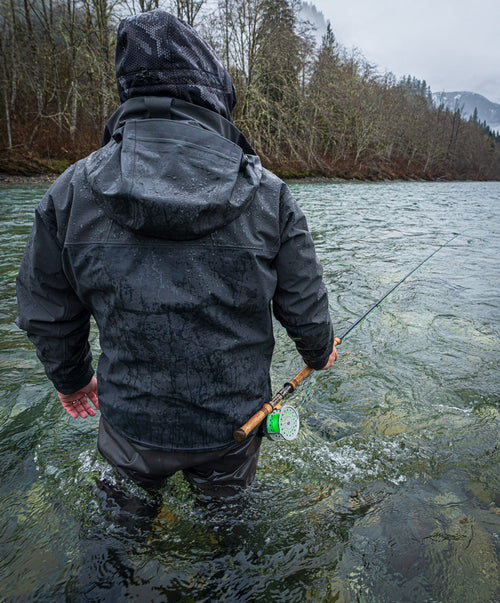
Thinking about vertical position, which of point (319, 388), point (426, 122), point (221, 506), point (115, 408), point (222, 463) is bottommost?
point (319, 388)

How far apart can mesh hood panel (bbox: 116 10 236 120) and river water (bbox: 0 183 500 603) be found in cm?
178

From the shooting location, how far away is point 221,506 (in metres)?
2.06

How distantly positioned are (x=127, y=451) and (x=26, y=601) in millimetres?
941

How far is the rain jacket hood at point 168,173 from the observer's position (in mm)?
1250

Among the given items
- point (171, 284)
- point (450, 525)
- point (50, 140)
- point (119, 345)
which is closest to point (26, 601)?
point (119, 345)

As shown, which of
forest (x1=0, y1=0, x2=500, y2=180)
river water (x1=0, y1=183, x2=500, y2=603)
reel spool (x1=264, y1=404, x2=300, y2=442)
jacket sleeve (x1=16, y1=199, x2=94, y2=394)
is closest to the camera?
jacket sleeve (x1=16, y1=199, x2=94, y2=394)

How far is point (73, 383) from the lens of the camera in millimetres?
1932

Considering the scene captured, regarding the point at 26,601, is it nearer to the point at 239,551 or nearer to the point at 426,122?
the point at 239,551

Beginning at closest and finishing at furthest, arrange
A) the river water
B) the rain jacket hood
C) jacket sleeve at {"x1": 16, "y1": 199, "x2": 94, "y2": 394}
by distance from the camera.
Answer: the rain jacket hood
jacket sleeve at {"x1": 16, "y1": 199, "x2": 94, "y2": 394}
the river water

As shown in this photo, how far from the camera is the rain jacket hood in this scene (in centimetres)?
125

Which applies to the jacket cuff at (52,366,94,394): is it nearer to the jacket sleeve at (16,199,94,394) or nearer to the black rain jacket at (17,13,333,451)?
the jacket sleeve at (16,199,94,394)

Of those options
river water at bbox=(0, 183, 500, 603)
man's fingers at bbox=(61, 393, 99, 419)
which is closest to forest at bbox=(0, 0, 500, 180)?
river water at bbox=(0, 183, 500, 603)

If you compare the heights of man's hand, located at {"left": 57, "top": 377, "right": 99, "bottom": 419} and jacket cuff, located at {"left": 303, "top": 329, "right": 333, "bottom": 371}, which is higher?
jacket cuff, located at {"left": 303, "top": 329, "right": 333, "bottom": 371}

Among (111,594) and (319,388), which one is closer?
(111,594)
